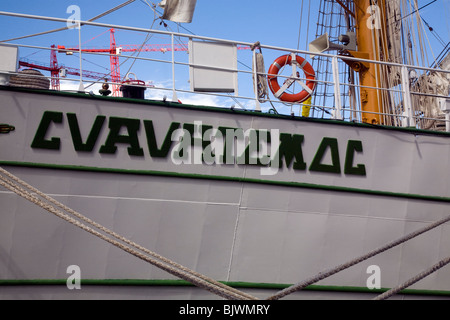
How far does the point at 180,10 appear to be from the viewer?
22.2 feet

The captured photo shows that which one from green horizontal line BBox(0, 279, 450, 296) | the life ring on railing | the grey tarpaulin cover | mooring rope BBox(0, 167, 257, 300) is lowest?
green horizontal line BBox(0, 279, 450, 296)

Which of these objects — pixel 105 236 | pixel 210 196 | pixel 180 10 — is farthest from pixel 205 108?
pixel 180 10

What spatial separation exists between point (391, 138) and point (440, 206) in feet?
3.52

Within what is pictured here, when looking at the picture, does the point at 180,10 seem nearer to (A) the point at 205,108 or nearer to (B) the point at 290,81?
(B) the point at 290,81

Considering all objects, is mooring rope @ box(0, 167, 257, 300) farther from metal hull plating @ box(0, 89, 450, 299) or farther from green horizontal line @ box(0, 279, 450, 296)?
green horizontal line @ box(0, 279, 450, 296)

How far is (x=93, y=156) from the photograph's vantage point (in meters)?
4.95

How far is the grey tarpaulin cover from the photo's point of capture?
6.73 meters

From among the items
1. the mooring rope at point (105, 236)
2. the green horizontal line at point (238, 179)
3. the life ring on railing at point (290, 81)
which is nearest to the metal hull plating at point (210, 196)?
the green horizontal line at point (238, 179)

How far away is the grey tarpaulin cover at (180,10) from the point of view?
6730 millimetres

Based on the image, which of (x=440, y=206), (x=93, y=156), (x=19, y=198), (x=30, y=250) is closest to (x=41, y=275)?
(x=30, y=250)

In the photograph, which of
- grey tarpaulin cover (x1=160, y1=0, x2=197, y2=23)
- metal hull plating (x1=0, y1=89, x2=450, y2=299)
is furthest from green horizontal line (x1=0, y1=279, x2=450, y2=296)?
grey tarpaulin cover (x1=160, y1=0, x2=197, y2=23)

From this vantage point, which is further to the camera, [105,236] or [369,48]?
[369,48]

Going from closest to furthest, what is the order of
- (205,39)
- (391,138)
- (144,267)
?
(144,267)
(205,39)
(391,138)
